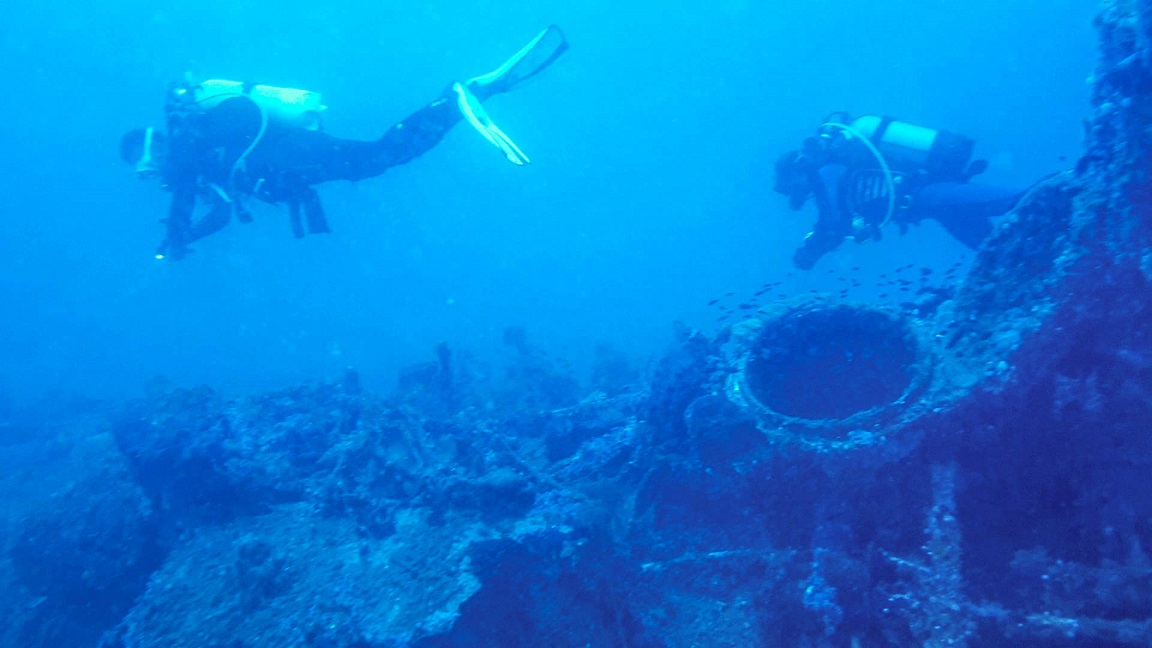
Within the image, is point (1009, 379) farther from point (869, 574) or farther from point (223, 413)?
point (223, 413)

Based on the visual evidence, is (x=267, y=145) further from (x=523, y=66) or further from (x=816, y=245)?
(x=816, y=245)

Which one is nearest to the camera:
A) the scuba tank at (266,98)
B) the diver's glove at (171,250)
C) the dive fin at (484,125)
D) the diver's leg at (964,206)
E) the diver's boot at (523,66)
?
the dive fin at (484,125)

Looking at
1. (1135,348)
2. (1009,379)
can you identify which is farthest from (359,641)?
(1135,348)

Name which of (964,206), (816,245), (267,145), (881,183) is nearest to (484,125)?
(267,145)

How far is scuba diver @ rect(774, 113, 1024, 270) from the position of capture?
8.17m

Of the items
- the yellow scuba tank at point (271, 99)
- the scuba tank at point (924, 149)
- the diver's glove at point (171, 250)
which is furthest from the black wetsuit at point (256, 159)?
the scuba tank at point (924, 149)

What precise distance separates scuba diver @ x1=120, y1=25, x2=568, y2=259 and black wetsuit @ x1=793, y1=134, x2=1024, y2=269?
12.8 ft

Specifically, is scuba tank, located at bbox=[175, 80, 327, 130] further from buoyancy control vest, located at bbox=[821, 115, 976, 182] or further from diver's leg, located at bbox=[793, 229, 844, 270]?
buoyancy control vest, located at bbox=[821, 115, 976, 182]

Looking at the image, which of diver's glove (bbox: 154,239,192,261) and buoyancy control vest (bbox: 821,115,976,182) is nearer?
diver's glove (bbox: 154,239,192,261)

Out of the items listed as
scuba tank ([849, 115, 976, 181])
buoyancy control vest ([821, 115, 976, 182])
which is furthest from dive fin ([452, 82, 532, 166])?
scuba tank ([849, 115, 976, 181])

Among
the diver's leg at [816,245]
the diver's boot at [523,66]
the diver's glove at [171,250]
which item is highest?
the diver's boot at [523,66]

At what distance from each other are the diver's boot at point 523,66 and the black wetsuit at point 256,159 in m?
0.58

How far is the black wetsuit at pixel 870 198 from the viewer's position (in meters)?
8.14

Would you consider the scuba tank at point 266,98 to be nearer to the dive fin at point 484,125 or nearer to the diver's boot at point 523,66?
the dive fin at point 484,125
